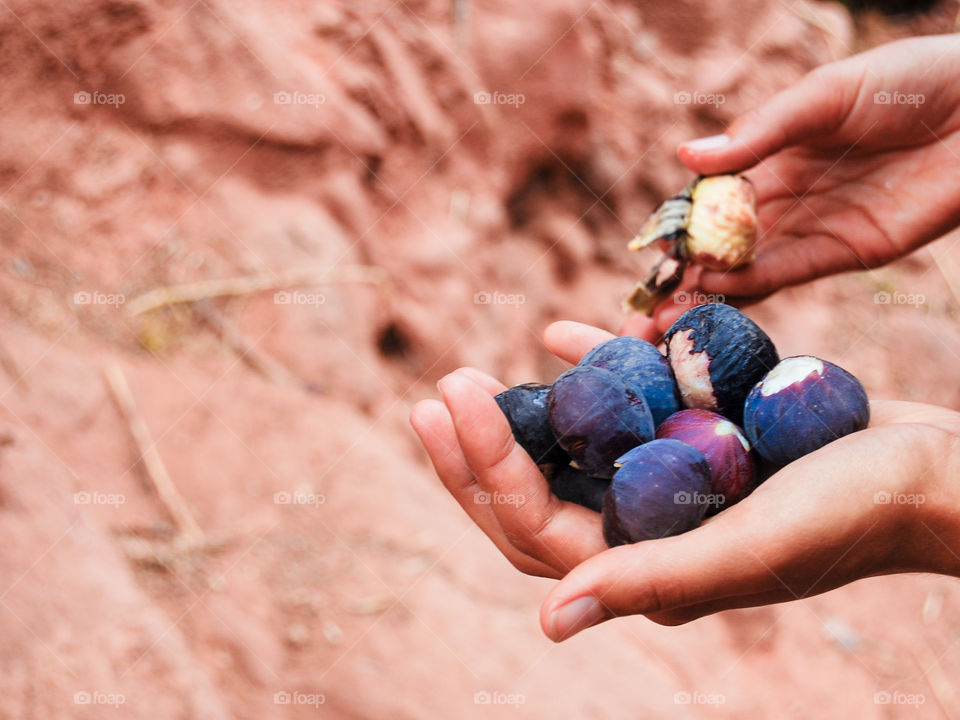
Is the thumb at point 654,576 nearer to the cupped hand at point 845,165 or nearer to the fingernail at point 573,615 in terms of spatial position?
the fingernail at point 573,615

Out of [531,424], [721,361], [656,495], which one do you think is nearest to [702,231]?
[721,361]

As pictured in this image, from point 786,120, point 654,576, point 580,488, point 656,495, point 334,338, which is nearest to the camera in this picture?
point 654,576

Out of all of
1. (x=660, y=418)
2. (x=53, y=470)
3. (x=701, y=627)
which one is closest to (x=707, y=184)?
(x=660, y=418)

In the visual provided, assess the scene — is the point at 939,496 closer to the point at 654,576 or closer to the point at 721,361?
the point at 721,361

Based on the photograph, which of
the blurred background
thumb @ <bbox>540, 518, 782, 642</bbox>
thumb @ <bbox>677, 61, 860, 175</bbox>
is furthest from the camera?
thumb @ <bbox>677, 61, 860, 175</bbox>

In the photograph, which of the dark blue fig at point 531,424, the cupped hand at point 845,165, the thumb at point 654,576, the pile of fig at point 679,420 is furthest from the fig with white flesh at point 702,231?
the thumb at point 654,576

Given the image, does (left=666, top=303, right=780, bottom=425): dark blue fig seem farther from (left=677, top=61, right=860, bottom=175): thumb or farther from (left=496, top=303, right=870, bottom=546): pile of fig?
(left=677, top=61, right=860, bottom=175): thumb

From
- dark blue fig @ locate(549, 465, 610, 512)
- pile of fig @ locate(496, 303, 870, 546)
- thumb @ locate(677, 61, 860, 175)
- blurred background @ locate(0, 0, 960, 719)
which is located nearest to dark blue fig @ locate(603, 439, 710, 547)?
pile of fig @ locate(496, 303, 870, 546)

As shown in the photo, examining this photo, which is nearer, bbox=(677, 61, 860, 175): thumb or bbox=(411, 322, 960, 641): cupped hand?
bbox=(411, 322, 960, 641): cupped hand
